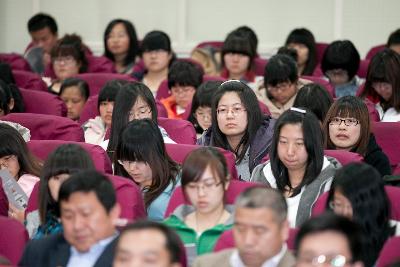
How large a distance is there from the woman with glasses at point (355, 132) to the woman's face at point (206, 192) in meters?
1.28

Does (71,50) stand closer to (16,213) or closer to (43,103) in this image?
(43,103)

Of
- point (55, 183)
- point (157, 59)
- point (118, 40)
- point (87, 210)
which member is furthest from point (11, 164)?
point (118, 40)

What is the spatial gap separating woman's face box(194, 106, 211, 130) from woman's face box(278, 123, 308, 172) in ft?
4.84

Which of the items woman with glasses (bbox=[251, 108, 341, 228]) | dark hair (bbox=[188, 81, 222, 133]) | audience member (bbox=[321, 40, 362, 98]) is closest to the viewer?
woman with glasses (bbox=[251, 108, 341, 228])

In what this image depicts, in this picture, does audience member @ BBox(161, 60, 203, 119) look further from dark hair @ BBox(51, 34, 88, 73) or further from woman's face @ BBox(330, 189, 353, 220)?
woman's face @ BBox(330, 189, 353, 220)

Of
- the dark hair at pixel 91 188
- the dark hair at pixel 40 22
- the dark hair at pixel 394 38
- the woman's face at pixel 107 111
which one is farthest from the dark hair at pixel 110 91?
the dark hair at pixel 40 22

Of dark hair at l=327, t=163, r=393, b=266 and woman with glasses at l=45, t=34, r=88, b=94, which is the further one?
woman with glasses at l=45, t=34, r=88, b=94

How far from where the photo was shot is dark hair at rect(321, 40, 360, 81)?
8.01m

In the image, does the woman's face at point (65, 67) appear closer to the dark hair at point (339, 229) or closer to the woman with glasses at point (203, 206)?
the woman with glasses at point (203, 206)

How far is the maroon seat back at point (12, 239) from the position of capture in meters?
4.46

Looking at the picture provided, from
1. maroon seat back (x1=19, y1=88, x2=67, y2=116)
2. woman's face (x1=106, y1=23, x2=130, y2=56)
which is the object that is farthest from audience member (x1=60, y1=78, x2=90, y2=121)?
woman's face (x1=106, y1=23, x2=130, y2=56)

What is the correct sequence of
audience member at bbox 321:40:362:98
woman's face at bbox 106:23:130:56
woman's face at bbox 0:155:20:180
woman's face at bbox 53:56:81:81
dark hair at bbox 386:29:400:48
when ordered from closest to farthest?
woman's face at bbox 0:155:20:180 → audience member at bbox 321:40:362:98 → dark hair at bbox 386:29:400:48 → woman's face at bbox 53:56:81:81 → woman's face at bbox 106:23:130:56

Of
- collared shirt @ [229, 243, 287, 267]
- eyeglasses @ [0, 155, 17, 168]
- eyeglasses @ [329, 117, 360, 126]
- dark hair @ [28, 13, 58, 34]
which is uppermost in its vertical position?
dark hair @ [28, 13, 58, 34]

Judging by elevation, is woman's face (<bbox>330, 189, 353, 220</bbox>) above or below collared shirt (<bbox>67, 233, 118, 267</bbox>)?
above
